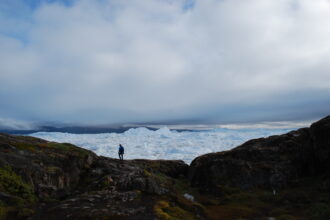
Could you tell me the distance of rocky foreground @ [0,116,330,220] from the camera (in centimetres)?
1786

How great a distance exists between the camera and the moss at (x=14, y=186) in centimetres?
1901

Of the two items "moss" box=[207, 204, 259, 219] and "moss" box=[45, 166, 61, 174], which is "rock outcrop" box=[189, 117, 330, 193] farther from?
"moss" box=[45, 166, 61, 174]

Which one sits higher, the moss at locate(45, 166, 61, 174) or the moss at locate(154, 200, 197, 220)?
the moss at locate(45, 166, 61, 174)

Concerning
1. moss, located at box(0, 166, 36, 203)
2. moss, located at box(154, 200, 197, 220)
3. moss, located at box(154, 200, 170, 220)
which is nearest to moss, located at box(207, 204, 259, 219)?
moss, located at box(154, 200, 197, 220)

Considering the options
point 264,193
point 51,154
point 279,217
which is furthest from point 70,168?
point 264,193

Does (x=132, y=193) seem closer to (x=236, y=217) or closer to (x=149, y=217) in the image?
(x=149, y=217)

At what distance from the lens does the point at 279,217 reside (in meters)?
22.3

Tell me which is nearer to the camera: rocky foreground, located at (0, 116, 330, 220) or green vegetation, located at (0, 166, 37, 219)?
green vegetation, located at (0, 166, 37, 219)

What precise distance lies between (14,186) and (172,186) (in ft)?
65.9

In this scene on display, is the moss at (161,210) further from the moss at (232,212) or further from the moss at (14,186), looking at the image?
the moss at (14,186)

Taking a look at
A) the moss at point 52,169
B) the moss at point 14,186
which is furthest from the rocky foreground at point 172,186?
the moss at point 52,169

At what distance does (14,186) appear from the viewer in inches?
773

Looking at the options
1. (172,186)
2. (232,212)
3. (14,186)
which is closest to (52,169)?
(14,186)

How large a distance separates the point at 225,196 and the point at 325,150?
1924 centimetres
